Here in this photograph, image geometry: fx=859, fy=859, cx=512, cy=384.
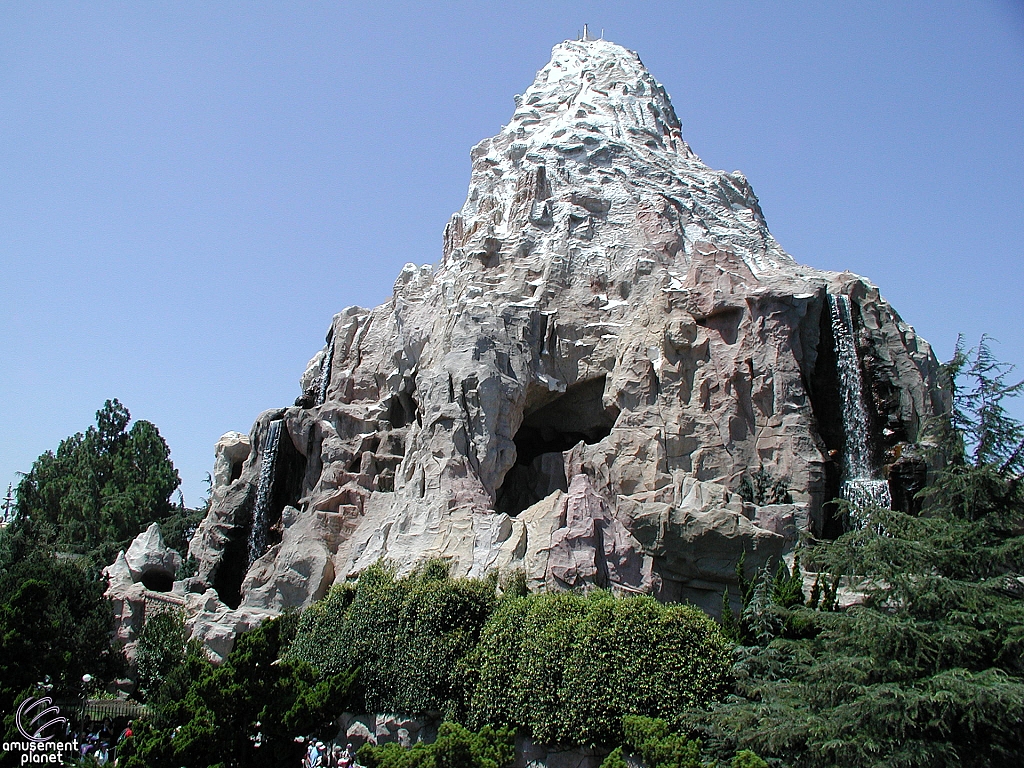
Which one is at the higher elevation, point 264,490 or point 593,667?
point 264,490

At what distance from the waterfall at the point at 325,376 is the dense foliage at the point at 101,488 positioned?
13797 millimetres

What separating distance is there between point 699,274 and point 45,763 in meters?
23.9

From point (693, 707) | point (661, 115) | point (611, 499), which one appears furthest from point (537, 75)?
point (693, 707)

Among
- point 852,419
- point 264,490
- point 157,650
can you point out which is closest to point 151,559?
point 264,490

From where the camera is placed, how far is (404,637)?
67.1ft

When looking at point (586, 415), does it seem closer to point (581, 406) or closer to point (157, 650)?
point (581, 406)

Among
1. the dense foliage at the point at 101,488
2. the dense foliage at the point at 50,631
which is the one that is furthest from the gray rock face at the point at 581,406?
the dense foliage at the point at 101,488

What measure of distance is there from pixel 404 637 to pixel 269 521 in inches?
577

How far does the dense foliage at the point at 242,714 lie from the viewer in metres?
14.4

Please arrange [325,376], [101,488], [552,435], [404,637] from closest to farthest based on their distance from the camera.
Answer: [404,637] → [552,435] → [325,376] → [101,488]

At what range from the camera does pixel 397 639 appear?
807 inches

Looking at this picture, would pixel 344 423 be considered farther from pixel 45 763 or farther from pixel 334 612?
pixel 45 763

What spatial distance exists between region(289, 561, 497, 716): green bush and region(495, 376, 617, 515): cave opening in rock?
9.69 metres

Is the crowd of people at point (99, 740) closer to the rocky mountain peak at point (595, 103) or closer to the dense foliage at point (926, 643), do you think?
the dense foliage at point (926, 643)
